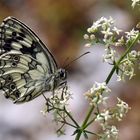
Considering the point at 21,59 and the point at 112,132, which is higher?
the point at 21,59

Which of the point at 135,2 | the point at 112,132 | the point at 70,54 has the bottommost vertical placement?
the point at 112,132

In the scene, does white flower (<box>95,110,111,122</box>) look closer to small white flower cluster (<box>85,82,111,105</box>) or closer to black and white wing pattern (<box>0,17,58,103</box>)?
small white flower cluster (<box>85,82,111,105</box>)

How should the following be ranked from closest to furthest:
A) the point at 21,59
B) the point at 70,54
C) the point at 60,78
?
the point at 60,78, the point at 21,59, the point at 70,54

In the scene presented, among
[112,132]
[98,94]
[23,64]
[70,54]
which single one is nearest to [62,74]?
[23,64]

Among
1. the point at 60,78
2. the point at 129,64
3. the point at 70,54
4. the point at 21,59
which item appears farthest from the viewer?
the point at 70,54

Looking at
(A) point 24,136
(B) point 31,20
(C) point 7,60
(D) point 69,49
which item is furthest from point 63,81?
(B) point 31,20

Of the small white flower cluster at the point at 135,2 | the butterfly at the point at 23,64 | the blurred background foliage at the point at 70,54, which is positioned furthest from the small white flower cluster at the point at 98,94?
the blurred background foliage at the point at 70,54

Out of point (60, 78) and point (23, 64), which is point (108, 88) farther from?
point (23, 64)

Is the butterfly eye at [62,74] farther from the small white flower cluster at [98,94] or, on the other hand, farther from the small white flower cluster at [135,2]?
the small white flower cluster at [135,2]

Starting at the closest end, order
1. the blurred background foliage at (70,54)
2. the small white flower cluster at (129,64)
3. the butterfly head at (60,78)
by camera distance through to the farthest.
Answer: the small white flower cluster at (129,64) → the butterfly head at (60,78) → the blurred background foliage at (70,54)
